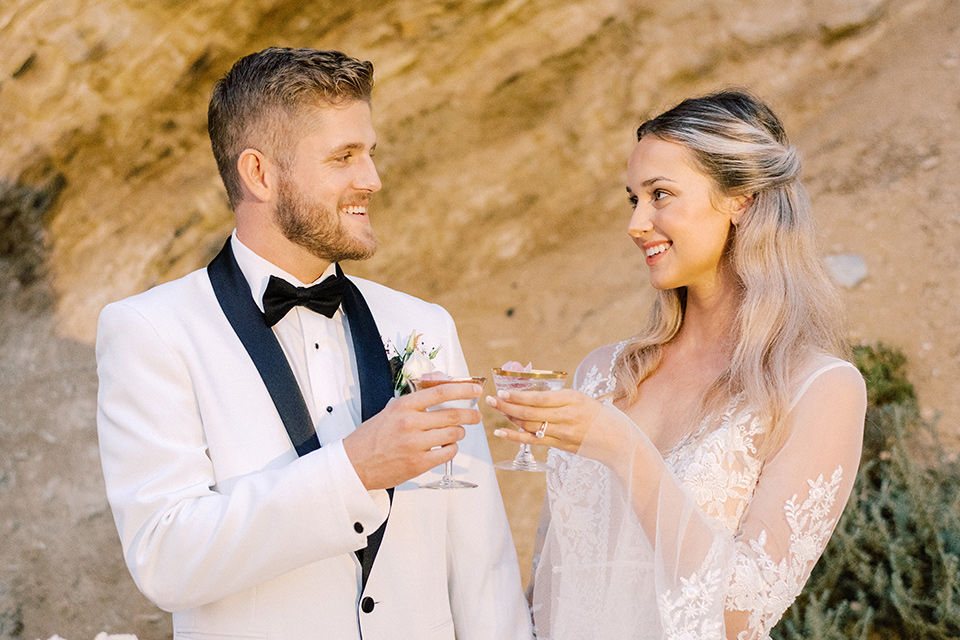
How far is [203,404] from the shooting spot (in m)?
2.64

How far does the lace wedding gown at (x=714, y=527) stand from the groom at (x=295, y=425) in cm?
32

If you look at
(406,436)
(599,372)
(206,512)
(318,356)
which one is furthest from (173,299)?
(599,372)

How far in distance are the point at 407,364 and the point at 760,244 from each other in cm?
151

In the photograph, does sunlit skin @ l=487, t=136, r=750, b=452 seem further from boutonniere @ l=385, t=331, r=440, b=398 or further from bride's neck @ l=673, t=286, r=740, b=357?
boutonniere @ l=385, t=331, r=440, b=398

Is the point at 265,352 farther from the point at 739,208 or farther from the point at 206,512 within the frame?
the point at 739,208

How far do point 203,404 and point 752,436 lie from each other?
72.5 inches

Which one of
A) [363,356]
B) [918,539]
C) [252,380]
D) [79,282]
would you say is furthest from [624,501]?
[79,282]

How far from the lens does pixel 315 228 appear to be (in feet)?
9.65

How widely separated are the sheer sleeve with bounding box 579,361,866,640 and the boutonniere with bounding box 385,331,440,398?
0.57 metres

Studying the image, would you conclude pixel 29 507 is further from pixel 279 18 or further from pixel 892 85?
pixel 892 85

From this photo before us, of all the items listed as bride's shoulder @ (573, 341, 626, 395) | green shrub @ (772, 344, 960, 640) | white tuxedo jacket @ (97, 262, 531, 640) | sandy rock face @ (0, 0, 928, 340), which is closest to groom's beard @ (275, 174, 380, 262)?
white tuxedo jacket @ (97, 262, 531, 640)

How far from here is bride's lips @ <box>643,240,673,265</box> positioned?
3.37 m

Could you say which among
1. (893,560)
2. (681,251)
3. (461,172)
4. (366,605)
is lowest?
(893,560)

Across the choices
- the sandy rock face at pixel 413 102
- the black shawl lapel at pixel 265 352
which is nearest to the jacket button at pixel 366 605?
the black shawl lapel at pixel 265 352
